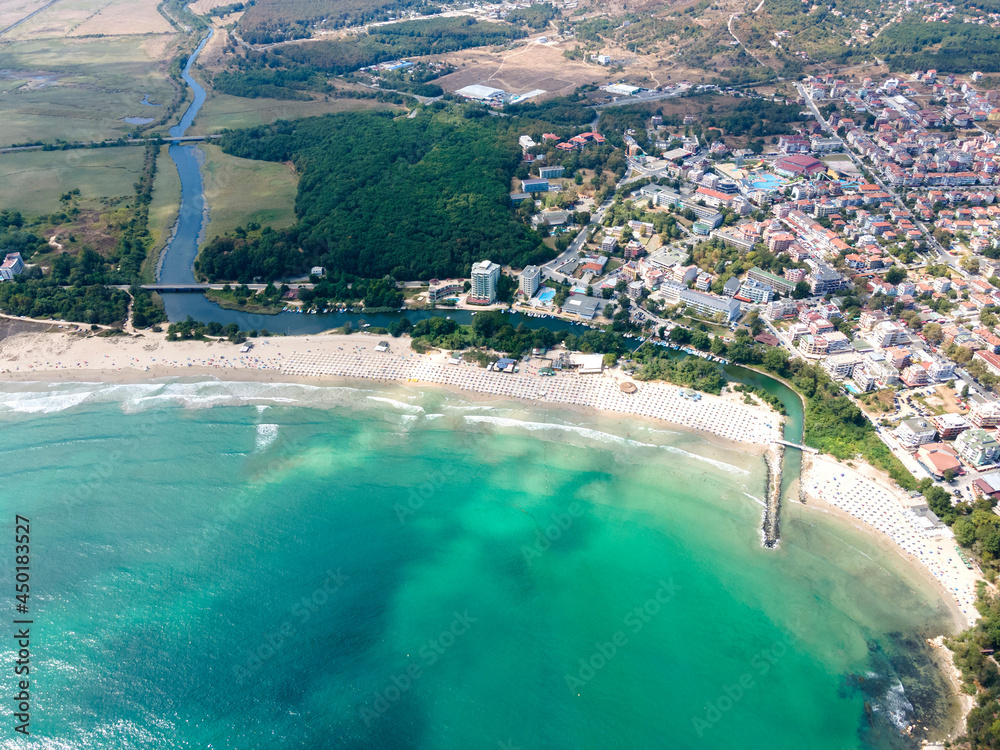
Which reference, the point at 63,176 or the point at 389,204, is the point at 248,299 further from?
the point at 63,176

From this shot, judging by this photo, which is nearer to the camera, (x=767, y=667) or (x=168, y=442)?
(x=767, y=667)

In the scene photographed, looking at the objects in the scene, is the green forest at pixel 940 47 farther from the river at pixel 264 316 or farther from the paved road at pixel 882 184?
the river at pixel 264 316

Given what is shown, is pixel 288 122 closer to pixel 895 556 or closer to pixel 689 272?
pixel 689 272

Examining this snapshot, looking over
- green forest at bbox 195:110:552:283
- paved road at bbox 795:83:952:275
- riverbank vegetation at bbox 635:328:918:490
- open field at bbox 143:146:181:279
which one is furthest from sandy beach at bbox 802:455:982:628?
open field at bbox 143:146:181:279

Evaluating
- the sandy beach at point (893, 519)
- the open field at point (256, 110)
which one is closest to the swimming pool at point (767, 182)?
the sandy beach at point (893, 519)

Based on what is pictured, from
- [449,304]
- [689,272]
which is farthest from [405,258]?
[689,272]

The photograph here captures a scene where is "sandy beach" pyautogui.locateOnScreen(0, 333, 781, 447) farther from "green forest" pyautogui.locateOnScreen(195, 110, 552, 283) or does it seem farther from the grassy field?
the grassy field
